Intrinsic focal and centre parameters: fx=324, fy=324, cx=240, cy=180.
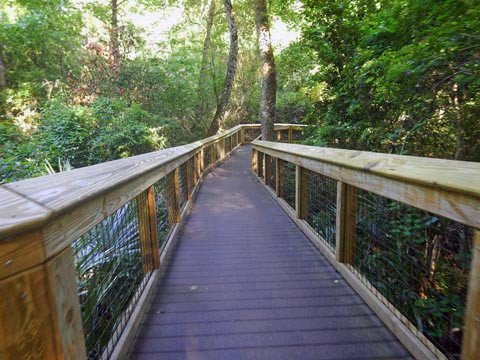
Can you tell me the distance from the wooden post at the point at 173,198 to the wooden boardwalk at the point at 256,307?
279 mm

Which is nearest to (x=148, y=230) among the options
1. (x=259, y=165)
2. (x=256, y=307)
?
(x=256, y=307)

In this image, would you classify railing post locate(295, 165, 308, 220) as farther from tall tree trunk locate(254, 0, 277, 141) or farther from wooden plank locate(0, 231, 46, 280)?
tall tree trunk locate(254, 0, 277, 141)

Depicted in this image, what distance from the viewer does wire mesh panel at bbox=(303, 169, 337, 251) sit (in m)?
3.65

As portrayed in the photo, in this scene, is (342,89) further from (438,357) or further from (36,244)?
(36,244)

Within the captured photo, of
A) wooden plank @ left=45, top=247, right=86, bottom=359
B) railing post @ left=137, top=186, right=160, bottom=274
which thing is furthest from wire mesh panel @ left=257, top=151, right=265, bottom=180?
wooden plank @ left=45, top=247, right=86, bottom=359

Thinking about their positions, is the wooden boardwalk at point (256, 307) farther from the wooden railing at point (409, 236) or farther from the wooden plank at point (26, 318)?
the wooden plank at point (26, 318)

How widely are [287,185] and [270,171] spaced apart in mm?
791

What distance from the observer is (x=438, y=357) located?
151cm

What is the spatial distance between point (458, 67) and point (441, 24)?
0.49m

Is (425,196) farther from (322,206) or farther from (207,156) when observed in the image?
(207,156)

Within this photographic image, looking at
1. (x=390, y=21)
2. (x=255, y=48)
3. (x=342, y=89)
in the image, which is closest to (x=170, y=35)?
(x=255, y=48)

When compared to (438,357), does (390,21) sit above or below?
above

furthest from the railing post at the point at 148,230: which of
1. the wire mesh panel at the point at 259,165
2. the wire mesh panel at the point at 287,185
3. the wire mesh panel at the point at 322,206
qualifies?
the wire mesh panel at the point at 259,165

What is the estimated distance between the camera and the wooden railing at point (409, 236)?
46.9 inches
